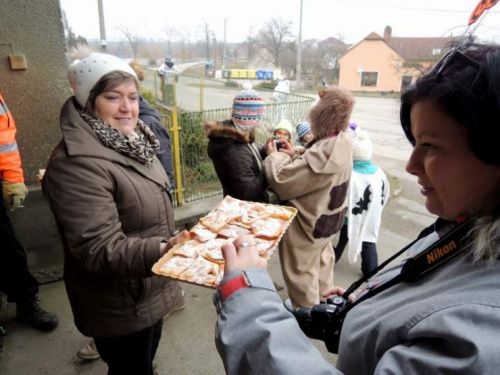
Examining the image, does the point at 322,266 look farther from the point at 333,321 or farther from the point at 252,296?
the point at 252,296

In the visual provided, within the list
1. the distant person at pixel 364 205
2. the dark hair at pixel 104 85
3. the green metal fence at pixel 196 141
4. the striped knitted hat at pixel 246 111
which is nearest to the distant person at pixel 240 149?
the striped knitted hat at pixel 246 111

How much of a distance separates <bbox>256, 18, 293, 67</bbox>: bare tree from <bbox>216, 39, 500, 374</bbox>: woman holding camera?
40.5 metres

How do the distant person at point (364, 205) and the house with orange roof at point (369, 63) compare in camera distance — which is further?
the house with orange roof at point (369, 63)

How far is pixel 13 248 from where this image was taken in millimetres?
2609

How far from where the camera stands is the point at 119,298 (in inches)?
63.6

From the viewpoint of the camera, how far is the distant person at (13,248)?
2441 mm

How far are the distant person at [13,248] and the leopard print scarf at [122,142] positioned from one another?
132 centimetres

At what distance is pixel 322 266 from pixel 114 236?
2047mm

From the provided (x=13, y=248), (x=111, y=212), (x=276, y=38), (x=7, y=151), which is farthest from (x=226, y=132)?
(x=276, y=38)

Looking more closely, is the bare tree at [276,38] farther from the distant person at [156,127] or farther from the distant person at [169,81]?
the distant person at [156,127]

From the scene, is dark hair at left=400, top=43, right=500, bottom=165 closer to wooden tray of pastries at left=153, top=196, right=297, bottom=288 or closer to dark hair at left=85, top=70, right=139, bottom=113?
wooden tray of pastries at left=153, top=196, right=297, bottom=288

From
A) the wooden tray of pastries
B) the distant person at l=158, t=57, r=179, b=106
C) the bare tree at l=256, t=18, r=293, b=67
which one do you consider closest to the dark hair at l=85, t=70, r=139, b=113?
the wooden tray of pastries

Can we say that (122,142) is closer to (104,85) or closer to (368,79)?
(104,85)

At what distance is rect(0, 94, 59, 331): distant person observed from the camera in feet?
8.01
